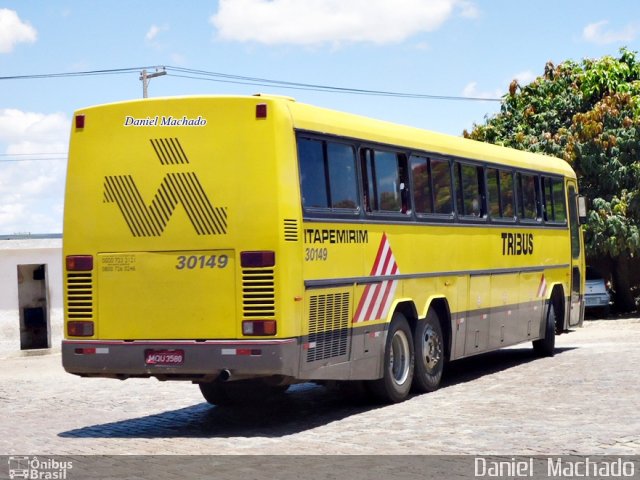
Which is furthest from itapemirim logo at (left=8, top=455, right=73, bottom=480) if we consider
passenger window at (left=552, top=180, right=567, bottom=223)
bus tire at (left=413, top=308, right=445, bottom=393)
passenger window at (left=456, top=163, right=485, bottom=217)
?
passenger window at (left=552, top=180, right=567, bottom=223)

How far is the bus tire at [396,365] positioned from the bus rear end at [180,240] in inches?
92.1

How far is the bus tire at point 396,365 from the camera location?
1430 cm

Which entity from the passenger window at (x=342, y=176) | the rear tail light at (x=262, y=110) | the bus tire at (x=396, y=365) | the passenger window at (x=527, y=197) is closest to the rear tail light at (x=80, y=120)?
the rear tail light at (x=262, y=110)

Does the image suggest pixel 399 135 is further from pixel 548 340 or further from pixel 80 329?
pixel 548 340

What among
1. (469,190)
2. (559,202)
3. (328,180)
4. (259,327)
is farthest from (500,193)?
(259,327)

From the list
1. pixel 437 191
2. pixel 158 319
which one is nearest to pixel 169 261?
pixel 158 319

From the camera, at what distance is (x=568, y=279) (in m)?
22.2

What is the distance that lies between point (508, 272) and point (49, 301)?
484 inches

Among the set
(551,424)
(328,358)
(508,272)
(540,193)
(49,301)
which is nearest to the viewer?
(551,424)

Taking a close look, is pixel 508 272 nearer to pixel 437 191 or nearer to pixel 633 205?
pixel 437 191

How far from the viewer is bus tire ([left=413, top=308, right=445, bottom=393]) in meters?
15.4

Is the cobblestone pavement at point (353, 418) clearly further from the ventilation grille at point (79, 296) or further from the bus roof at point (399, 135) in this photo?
the bus roof at point (399, 135)

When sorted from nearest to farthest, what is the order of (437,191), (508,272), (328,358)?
(328,358) < (437,191) < (508,272)

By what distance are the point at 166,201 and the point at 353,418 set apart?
3.06 meters
